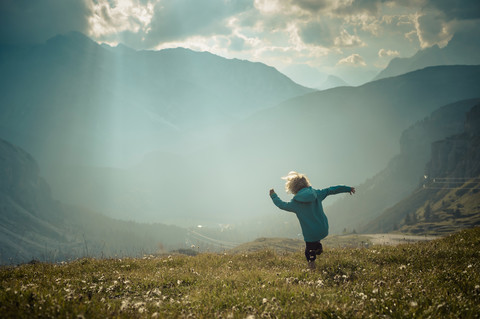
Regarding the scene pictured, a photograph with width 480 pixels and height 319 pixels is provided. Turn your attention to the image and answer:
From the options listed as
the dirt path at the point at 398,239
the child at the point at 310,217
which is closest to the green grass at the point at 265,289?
the child at the point at 310,217

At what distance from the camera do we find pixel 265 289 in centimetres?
703

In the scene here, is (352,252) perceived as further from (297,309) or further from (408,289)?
(297,309)

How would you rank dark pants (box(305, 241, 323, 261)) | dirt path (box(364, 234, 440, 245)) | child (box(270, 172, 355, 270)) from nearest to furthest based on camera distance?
child (box(270, 172, 355, 270)), dark pants (box(305, 241, 323, 261)), dirt path (box(364, 234, 440, 245))

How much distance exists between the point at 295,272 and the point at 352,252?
4.09 metres

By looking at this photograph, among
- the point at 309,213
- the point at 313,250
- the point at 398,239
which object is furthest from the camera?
the point at 398,239

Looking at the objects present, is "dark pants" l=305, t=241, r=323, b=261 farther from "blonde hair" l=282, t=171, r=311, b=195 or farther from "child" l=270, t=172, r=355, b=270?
"blonde hair" l=282, t=171, r=311, b=195

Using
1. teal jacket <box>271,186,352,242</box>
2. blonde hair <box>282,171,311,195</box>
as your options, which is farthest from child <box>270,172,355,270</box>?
blonde hair <box>282,171,311,195</box>

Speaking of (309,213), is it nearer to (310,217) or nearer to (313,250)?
(310,217)

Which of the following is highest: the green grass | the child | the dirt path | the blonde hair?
the blonde hair

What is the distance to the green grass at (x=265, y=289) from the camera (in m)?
5.53

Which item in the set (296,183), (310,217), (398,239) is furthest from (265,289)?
(398,239)

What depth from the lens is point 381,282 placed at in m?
7.17

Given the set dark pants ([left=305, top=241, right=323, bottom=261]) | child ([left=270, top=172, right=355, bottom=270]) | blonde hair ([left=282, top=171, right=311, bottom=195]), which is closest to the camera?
child ([left=270, top=172, right=355, bottom=270])

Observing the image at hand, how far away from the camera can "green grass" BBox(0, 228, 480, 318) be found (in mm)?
5527
